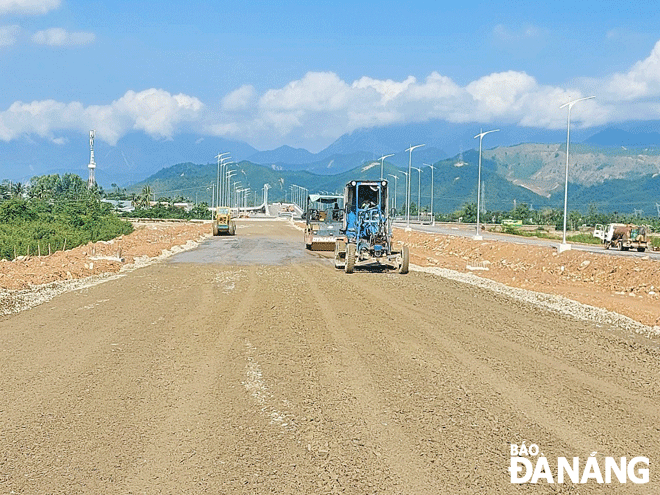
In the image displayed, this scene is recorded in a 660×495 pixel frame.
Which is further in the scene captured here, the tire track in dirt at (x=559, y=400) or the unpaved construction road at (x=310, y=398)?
the tire track in dirt at (x=559, y=400)

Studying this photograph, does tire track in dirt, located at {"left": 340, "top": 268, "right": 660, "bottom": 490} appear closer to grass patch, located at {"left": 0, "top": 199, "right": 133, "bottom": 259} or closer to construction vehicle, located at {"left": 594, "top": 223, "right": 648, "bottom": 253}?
grass patch, located at {"left": 0, "top": 199, "right": 133, "bottom": 259}

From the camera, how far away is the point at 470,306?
58.9ft

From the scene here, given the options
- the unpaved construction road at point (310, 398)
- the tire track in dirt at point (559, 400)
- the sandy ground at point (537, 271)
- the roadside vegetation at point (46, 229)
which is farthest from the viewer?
the roadside vegetation at point (46, 229)

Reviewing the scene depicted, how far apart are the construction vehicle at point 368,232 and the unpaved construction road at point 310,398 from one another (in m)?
9.19

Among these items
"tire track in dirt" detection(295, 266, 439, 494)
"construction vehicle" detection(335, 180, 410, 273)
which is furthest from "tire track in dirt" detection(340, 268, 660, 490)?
"construction vehicle" detection(335, 180, 410, 273)

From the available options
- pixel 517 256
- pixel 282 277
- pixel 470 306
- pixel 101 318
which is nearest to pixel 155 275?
pixel 282 277

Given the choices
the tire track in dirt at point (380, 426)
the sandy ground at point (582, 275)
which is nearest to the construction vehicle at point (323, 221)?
the sandy ground at point (582, 275)

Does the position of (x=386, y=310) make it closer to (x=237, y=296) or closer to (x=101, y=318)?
(x=237, y=296)

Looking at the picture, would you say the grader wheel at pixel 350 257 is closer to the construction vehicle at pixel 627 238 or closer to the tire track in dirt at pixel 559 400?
the tire track in dirt at pixel 559 400

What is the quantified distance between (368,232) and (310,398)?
Answer: 60.2 feet

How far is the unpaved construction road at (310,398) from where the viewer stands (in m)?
6.49

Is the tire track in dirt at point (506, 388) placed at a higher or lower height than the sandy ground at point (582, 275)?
higher

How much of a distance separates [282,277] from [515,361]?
521 inches

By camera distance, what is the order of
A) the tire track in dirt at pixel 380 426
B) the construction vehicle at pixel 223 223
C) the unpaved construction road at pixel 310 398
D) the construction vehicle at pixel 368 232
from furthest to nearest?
the construction vehicle at pixel 223 223 < the construction vehicle at pixel 368 232 < the unpaved construction road at pixel 310 398 < the tire track in dirt at pixel 380 426
